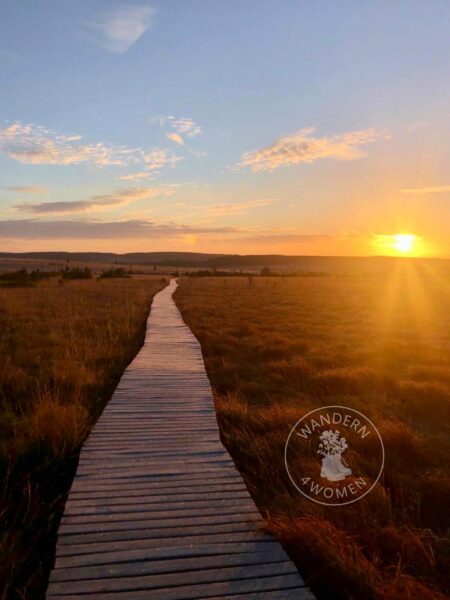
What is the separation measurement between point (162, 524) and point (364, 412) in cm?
448

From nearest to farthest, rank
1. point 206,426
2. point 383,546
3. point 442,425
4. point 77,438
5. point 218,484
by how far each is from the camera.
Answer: point 383,546 < point 218,484 < point 77,438 < point 206,426 < point 442,425

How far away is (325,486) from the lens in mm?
4656

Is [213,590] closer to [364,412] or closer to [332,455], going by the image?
[332,455]

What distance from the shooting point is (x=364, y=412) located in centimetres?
734

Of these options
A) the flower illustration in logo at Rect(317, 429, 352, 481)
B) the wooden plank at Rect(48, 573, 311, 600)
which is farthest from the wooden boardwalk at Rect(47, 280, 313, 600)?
the flower illustration in logo at Rect(317, 429, 352, 481)

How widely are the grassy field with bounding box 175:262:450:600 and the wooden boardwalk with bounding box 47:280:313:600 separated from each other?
0.27 meters

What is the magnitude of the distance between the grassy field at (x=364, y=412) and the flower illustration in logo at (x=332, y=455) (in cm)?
40

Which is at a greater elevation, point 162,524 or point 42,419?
point 42,419

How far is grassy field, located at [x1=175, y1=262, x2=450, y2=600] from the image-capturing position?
336 centimetres

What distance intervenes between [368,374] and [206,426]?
4.45 metres

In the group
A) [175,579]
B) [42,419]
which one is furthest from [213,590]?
[42,419]

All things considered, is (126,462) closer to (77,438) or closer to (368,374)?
(77,438)

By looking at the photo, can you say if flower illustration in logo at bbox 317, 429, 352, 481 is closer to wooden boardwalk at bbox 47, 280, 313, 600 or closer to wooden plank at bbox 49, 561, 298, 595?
wooden boardwalk at bbox 47, 280, 313, 600

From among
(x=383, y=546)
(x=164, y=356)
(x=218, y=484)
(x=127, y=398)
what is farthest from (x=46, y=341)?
(x=383, y=546)
